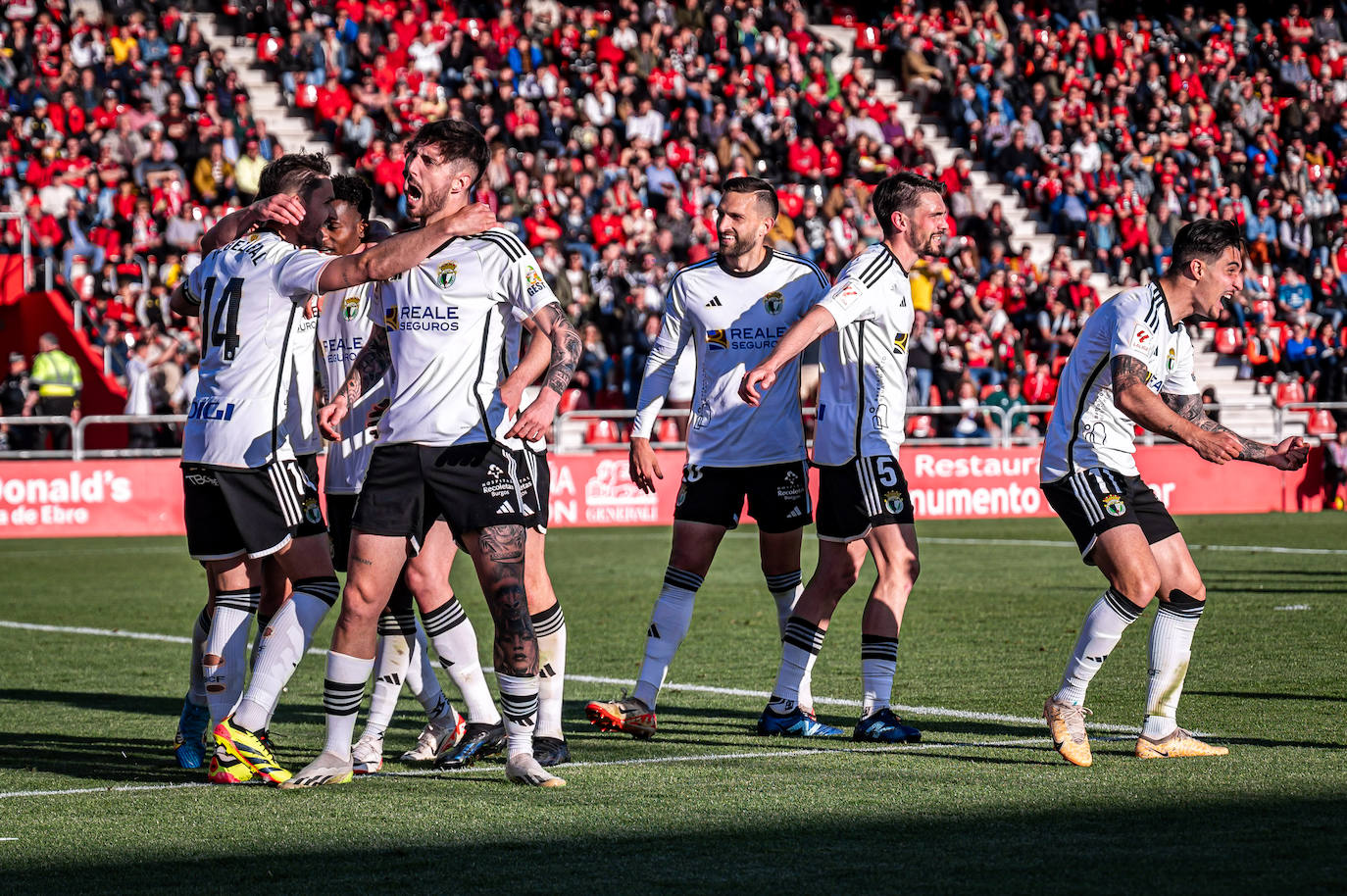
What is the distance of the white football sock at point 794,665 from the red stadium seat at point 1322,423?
21068 mm

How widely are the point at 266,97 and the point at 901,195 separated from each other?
23624 mm

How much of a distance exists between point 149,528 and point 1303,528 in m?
14.1

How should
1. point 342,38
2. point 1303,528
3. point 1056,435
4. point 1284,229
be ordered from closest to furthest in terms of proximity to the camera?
1. point 1056,435
2. point 1303,528
3. point 342,38
4. point 1284,229

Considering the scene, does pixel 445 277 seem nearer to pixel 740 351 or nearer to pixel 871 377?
pixel 740 351

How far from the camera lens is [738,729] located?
26.9 ft

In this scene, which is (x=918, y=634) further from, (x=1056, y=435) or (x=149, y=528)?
(x=149, y=528)

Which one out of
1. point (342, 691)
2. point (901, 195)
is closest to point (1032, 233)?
point (901, 195)

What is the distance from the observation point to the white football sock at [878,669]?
7.94m

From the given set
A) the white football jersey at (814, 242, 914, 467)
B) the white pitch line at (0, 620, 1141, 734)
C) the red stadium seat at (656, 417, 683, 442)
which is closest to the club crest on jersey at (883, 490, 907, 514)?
the white football jersey at (814, 242, 914, 467)

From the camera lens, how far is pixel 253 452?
7109mm

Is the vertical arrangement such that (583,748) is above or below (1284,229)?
below

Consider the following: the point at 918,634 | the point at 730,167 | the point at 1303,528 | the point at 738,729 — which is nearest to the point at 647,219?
the point at 730,167

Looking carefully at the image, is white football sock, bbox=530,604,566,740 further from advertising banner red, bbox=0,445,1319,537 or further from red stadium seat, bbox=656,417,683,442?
red stadium seat, bbox=656,417,683,442

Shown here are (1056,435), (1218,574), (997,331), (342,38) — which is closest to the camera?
(1056,435)
